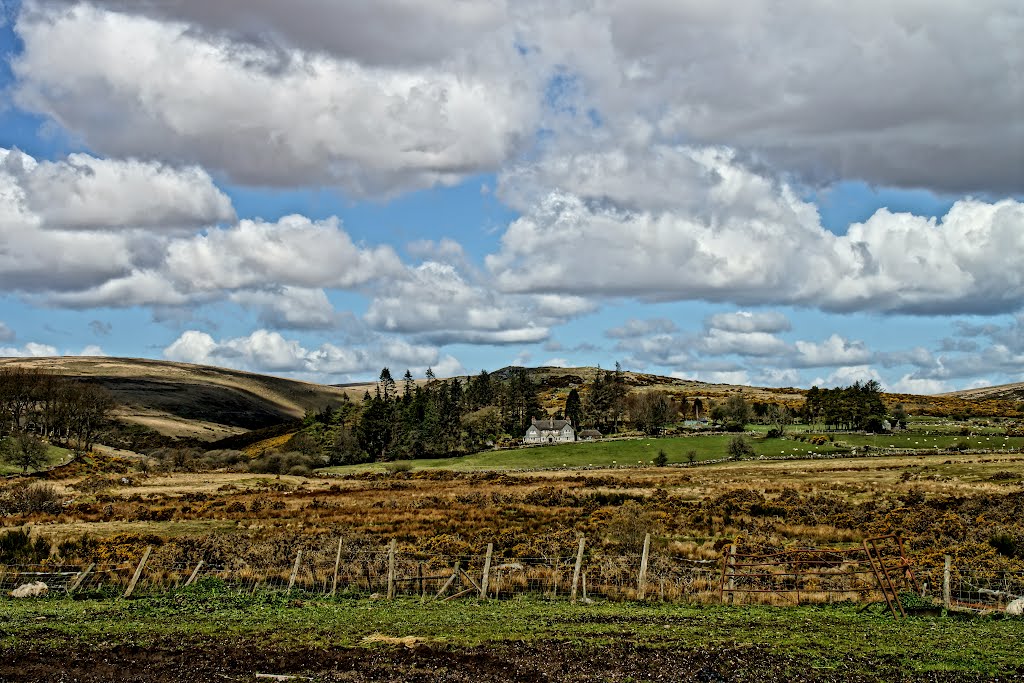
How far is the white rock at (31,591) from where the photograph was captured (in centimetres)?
2866

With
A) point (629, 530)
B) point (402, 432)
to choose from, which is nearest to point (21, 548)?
point (629, 530)

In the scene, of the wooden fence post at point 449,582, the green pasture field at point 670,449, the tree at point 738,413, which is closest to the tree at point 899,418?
the green pasture field at point 670,449

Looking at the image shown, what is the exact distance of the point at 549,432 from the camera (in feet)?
559

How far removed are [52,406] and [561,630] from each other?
13043 cm

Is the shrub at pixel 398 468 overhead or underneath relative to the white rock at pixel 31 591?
underneath

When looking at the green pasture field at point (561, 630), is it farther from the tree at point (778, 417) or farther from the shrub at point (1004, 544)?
the tree at point (778, 417)

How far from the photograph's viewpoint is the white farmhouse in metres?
170

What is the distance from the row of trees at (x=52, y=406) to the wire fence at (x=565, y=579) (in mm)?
102201

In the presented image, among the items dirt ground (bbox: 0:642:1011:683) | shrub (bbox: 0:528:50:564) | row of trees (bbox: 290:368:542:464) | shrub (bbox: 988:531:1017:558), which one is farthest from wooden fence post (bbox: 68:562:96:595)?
row of trees (bbox: 290:368:542:464)

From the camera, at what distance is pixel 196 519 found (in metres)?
55.6

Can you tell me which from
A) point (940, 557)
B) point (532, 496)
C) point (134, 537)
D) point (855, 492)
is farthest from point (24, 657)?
point (855, 492)

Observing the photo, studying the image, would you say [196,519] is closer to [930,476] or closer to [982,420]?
[930,476]

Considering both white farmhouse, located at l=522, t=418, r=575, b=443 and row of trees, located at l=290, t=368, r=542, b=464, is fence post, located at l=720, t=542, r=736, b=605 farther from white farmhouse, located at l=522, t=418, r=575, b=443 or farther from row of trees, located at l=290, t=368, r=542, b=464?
white farmhouse, located at l=522, t=418, r=575, b=443

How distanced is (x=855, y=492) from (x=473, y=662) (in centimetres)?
6098
